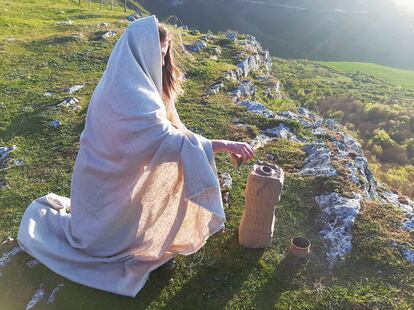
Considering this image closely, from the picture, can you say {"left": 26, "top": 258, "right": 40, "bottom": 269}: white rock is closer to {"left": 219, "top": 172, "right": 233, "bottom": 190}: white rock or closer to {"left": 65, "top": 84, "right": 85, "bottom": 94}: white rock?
{"left": 219, "top": 172, "right": 233, "bottom": 190}: white rock

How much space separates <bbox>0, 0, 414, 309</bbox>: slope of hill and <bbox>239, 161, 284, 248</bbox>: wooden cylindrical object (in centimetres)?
25

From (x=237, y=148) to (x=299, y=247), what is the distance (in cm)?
252

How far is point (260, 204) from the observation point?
22.3 feet

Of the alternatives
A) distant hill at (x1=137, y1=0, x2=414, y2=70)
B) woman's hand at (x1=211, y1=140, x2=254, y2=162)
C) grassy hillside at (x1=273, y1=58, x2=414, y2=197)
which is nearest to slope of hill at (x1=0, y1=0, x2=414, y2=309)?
woman's hand at (x1=211, y1=140, x2=254, y2=162)

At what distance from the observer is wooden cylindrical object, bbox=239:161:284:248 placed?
6.63 metres

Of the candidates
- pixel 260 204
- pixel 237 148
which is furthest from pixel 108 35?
pixel 237 148

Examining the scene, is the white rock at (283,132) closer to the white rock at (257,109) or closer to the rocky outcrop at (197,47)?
the white rock at (257,109)

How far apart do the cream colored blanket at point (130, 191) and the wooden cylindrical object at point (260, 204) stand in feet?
3.37

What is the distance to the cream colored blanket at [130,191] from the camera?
5.33m

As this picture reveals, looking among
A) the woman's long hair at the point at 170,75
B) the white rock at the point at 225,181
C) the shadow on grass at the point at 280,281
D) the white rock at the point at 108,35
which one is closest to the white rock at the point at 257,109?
the white rock at the point at 225,181

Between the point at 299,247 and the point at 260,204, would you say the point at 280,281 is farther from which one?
the point at 260,204

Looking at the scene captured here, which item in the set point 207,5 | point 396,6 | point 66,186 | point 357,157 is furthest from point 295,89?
point 396,6

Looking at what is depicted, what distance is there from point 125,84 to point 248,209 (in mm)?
3039

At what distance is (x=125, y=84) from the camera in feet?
17.4
